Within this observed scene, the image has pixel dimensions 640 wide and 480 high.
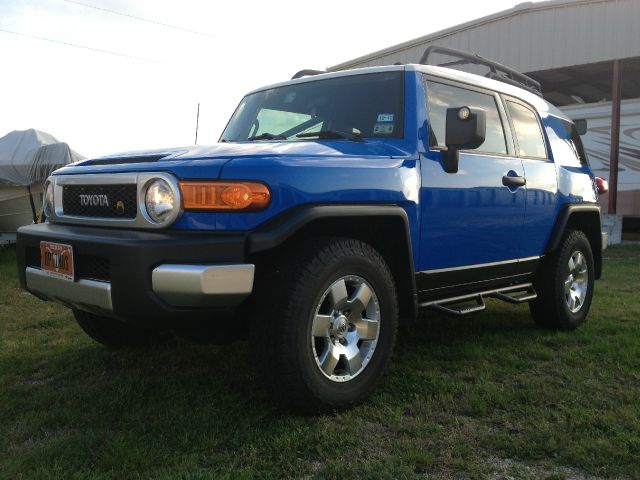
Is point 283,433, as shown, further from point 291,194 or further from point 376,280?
point 291,194

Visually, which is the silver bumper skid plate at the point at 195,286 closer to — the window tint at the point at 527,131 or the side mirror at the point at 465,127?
the side mirror at the point at 465,127

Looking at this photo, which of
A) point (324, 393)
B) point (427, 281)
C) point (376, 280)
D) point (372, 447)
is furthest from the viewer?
point (427, 281)

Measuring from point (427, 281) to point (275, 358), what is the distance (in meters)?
1.21

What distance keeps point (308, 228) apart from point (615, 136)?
42.1 ft

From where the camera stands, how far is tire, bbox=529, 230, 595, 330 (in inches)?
180

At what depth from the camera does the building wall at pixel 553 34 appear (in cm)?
1365

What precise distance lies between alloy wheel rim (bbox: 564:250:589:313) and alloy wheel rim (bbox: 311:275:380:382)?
2.41 m

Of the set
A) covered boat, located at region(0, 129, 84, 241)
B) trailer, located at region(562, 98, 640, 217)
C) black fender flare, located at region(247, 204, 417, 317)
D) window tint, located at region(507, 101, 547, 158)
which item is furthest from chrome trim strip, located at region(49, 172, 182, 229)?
trailer, located at region(562, 98, 640, 217)

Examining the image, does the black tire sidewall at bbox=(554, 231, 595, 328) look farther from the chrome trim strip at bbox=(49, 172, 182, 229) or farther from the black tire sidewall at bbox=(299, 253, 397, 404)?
the chrome trim strip at bbox=(49, 172, 182, 229)

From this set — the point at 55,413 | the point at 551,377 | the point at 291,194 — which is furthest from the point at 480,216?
the point at 55,413

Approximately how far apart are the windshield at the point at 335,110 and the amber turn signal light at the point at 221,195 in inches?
35.5

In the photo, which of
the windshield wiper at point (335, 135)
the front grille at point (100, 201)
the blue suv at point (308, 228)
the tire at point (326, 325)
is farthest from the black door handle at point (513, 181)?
the front grille at point (100, 201)

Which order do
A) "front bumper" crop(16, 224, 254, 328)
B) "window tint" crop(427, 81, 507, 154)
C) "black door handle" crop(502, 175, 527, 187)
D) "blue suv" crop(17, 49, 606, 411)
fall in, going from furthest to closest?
"black door handle" crop(502, 175, 527, 187) < "window tint" crop(427, 81, 507, 154) < "blue suv" crop(17, 49, 606, 411) < "front bumper" crop(16, 224, 254, 328)

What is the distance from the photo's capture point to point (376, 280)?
2.98 meters
